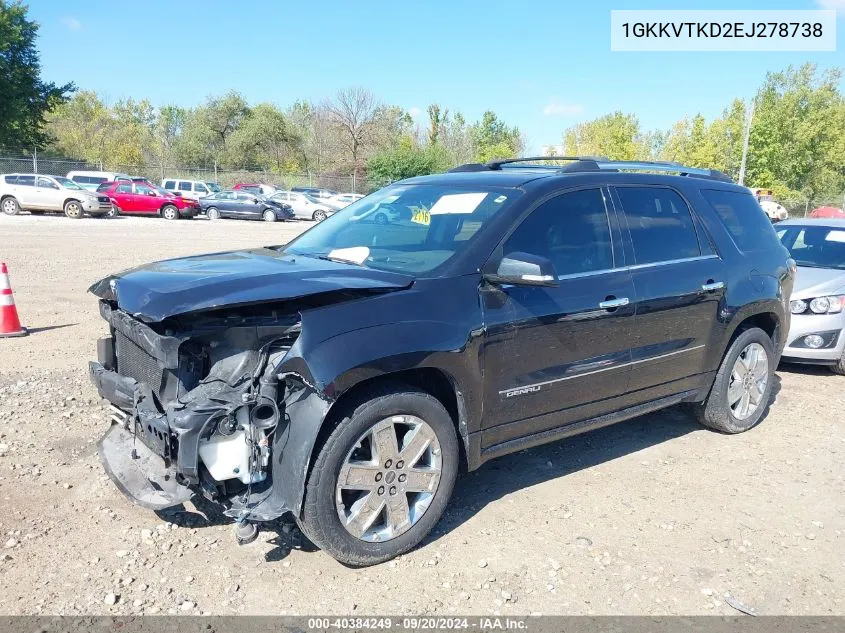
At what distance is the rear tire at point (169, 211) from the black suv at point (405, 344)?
27823 millimetres

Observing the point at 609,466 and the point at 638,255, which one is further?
the point at 609,466

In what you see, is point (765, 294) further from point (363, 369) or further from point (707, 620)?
point (363, 369)

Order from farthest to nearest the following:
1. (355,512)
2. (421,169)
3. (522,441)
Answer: (421,169)
(522,441)
(355,512)

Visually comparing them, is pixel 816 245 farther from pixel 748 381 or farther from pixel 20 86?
pixel 20 86

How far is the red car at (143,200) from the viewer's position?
29.9m

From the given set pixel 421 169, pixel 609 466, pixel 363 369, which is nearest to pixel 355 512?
pixel 363 369

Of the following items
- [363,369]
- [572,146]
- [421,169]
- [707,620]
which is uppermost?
[572,146]

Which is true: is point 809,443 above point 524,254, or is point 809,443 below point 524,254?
below

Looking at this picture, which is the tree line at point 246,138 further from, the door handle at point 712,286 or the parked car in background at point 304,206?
the door handle at point 712,286

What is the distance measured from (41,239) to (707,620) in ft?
61.1

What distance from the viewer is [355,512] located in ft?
10.7

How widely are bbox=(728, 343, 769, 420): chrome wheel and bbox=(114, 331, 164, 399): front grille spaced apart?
4040 mm

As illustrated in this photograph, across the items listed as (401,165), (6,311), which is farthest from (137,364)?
(401,165)

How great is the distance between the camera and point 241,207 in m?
32.9
